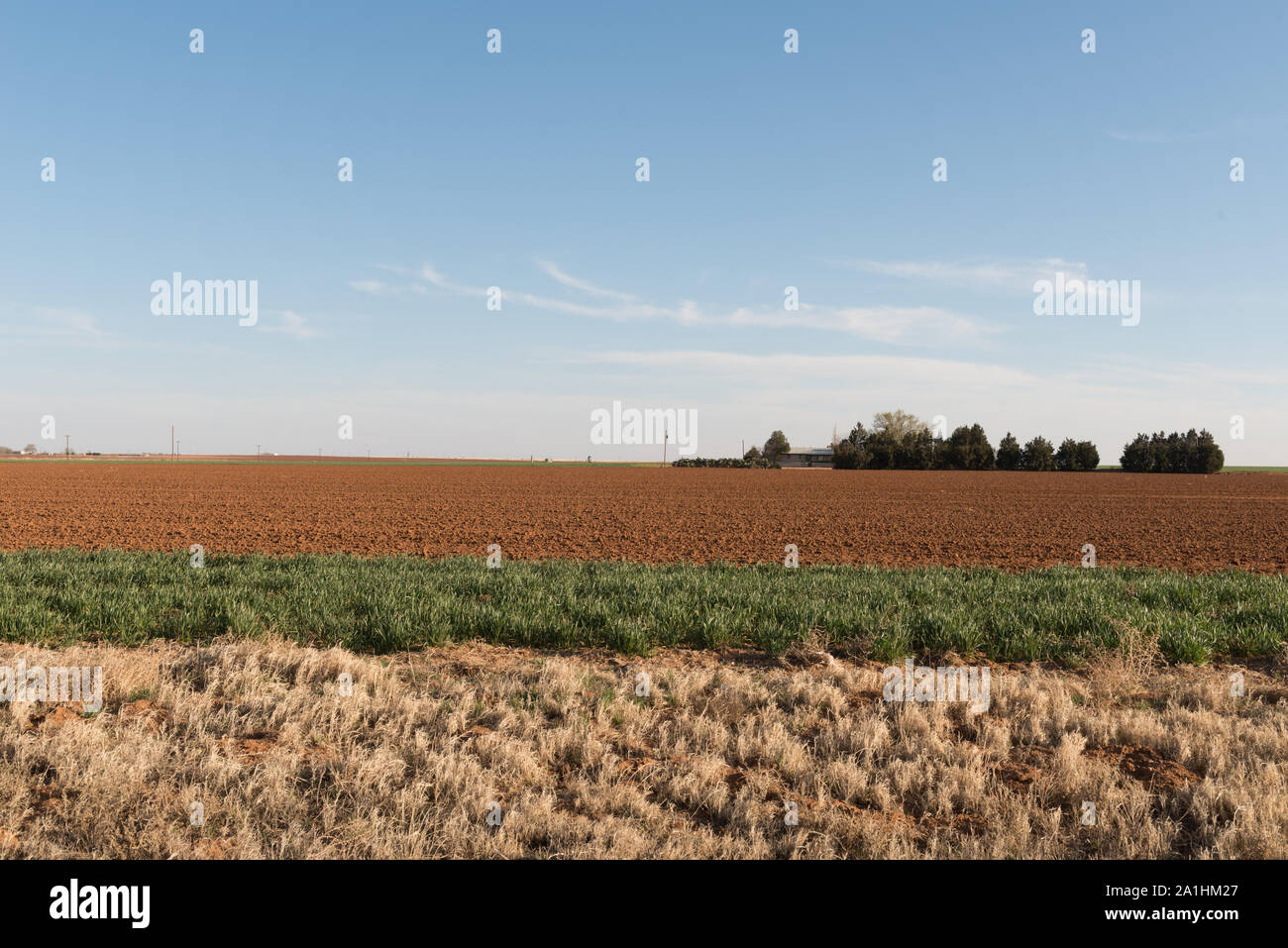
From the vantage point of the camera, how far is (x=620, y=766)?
5.21 m

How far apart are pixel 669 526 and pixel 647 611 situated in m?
17.8

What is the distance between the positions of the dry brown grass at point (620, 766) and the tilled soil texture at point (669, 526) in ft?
39.6

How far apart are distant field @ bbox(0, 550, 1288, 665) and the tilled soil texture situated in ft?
22.8

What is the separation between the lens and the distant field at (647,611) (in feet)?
27.8

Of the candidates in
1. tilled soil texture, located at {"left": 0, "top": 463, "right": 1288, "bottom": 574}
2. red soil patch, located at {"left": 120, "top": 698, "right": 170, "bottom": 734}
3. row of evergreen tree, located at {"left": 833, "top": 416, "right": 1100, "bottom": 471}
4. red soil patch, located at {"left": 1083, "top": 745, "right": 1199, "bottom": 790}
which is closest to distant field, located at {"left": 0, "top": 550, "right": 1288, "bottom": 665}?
red soil patch, located at {"left": 120, "top": 698, "right": 170, "bottom": 734}

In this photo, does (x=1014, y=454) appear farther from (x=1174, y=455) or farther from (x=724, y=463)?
(x=724, y=463)

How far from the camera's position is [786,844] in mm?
4184

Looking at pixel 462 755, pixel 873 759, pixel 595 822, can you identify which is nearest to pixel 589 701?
pixel 462 755

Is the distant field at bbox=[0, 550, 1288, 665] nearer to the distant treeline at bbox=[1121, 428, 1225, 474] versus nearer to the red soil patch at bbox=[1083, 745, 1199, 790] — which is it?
the red soil patch at bbox=[1083, 745, 1199, 790]

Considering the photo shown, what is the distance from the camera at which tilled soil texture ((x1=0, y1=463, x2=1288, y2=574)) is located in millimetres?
20109

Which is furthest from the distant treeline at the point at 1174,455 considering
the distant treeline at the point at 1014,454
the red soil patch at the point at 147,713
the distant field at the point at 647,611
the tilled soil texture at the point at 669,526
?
the red soil patch at the point at 147,713

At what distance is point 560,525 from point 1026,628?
2009 centimetres

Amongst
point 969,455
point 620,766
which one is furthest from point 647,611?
point 969,455
